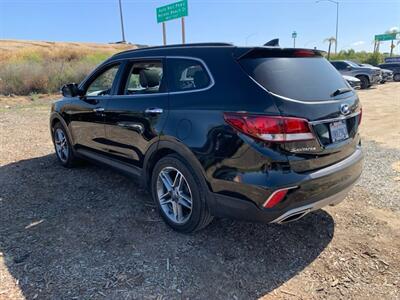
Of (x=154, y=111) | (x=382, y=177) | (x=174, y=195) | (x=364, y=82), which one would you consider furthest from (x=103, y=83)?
(x=364, y=82)

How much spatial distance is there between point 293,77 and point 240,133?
0.70 metres

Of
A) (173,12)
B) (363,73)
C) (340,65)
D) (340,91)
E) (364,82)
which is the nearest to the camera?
(340,91)

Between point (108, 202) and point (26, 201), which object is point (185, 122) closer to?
point (108, 202)

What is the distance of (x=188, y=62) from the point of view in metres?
3.21

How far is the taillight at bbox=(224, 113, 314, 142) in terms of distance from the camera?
2.52 metres

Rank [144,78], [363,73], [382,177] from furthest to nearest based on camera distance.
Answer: [363,73] < [382,177] < [144,78]

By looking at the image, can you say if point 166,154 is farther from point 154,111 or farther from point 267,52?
point 267,52

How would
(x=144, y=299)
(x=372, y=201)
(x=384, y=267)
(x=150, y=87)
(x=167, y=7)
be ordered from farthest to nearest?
(x=167, y=7)
(x=372, y=201)
(x=150, y=87)
(x=384, y=267)
(x=144, y=299)

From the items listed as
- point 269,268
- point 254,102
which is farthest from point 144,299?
point 254,102

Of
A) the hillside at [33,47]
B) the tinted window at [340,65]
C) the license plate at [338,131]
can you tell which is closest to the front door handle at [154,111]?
the license plate at [338,131]

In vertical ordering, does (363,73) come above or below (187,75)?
below

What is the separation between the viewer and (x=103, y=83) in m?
4.74

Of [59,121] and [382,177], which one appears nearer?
[382,177]

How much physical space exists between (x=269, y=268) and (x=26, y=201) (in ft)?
10.2
